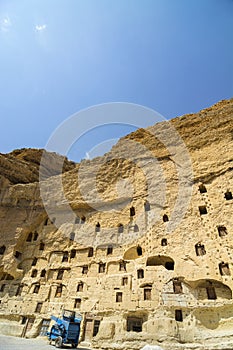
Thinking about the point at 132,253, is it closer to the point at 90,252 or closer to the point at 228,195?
the point at 90,252

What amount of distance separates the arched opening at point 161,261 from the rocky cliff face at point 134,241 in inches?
3.8

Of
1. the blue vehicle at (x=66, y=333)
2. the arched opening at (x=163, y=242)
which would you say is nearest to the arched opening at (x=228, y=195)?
the arched opening at (x=163, y=242)

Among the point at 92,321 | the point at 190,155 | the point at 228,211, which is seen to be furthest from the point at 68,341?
the point at 190,155

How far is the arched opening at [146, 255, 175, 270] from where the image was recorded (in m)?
20.0

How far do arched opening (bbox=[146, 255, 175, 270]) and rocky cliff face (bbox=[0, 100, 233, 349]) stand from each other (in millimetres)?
97

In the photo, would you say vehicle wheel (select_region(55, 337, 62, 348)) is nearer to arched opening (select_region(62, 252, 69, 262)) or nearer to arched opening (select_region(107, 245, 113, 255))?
arched opening (select_region(107, 245, 113, 255))

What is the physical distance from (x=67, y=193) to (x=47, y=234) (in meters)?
5.45

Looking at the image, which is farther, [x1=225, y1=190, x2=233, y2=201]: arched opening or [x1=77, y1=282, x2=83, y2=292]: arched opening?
[x1=77, y1=282, x2=83, y2=292]: arched opening

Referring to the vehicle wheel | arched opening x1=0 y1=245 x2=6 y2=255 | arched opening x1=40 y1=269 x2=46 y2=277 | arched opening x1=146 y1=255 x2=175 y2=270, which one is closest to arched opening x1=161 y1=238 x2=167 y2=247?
arched opening x1=146 y1=255 x2=175 y2=270

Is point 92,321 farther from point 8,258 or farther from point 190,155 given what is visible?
point 190,155

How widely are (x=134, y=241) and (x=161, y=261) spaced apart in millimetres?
3173

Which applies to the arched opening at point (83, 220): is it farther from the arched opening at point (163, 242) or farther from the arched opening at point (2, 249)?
the arched opening at point (163, 242)

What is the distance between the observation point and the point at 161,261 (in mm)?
20438

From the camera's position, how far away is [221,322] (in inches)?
583
